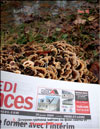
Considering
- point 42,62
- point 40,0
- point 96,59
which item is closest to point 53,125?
point 42,62

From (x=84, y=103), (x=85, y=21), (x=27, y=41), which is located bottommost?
(x=84, y=103)

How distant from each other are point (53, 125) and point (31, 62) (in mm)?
794

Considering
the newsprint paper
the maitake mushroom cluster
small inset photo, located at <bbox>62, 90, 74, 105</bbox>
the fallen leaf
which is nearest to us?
the newsprint paper

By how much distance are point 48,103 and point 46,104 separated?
0.6 inches

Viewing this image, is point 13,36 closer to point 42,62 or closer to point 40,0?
point 40,0

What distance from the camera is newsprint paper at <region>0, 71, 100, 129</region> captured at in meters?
1.38

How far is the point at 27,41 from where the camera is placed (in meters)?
3.00

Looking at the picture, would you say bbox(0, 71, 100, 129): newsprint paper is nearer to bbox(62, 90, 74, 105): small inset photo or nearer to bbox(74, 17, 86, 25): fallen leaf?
bbox(62, 90, 74, 105): small inset photo

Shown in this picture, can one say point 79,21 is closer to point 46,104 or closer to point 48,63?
point 48,63

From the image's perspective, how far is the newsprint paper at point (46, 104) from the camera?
4.53ft

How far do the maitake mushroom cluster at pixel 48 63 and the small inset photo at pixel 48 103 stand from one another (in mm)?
457

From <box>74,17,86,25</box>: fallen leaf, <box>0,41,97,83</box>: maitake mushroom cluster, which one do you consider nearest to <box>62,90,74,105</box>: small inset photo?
<box>0,41,97,83</box>: maitake mushroom cluster

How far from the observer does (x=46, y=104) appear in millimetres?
1457

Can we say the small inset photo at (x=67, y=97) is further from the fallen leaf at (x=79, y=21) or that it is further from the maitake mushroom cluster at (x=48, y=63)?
the fallen leaf at (x=79, y=21)
